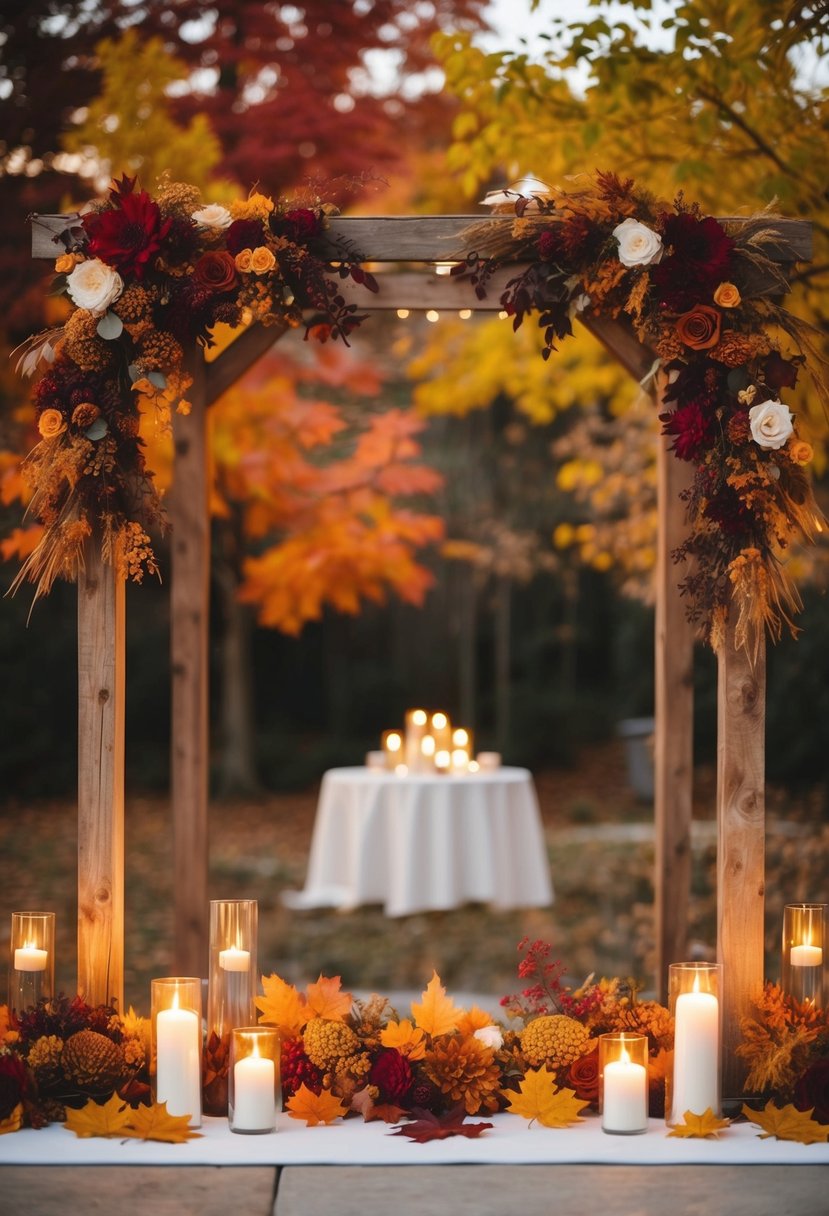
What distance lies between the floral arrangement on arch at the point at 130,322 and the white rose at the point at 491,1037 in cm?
133

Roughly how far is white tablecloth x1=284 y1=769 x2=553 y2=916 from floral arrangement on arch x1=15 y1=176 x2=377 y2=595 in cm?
335

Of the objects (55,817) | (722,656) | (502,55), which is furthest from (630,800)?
(722,656)

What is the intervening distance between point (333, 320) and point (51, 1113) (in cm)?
A: 193

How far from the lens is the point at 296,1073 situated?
3.10m

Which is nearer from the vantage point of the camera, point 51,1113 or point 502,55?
point 51,1113

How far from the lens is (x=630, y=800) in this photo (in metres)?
11.5

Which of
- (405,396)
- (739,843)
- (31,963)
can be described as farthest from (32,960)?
(405,396)

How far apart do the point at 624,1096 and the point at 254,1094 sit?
775 millimetres

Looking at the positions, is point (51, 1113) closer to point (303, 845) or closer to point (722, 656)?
point (722, 656)

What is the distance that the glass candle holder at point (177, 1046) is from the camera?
292cm

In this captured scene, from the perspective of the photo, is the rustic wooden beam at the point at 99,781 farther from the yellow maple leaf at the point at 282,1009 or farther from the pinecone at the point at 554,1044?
the pinecone at the point at 554,1044

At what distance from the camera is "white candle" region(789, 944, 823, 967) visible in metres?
3.24

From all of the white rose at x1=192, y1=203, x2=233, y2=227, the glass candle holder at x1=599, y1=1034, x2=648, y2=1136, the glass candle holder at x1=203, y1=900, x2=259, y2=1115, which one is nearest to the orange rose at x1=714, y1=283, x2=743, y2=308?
the white rose at x1=192, y1=203, x2=233, y2=227

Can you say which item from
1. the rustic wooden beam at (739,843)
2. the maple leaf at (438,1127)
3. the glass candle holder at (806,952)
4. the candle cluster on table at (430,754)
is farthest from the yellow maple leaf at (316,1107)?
the candle cluster on table at (430,754)
